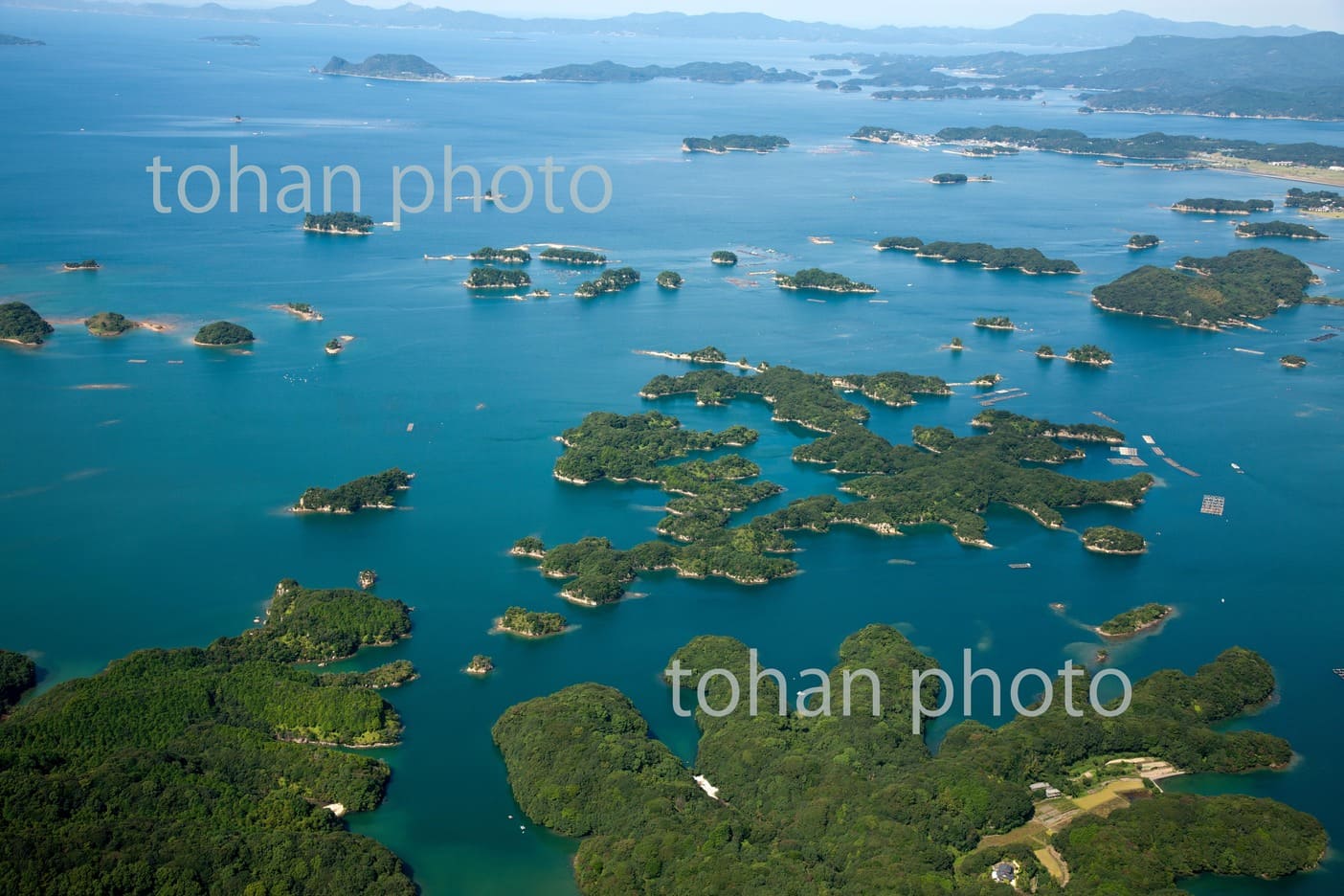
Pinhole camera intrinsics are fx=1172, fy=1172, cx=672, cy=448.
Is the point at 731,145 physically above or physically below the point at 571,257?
above

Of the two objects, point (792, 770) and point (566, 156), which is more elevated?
point (566, 156)

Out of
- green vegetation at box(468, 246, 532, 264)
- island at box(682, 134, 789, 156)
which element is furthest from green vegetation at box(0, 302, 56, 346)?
island at box(682, 134, 789, 156)

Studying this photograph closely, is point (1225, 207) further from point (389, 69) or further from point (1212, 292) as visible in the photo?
point (389, 69)

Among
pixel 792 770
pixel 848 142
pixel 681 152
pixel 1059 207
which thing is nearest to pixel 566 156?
pixel 681 152

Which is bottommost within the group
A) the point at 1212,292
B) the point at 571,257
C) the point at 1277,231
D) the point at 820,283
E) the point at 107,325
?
the point at 107,325

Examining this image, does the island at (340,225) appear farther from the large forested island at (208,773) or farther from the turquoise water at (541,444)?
the large forested island at (208,773)

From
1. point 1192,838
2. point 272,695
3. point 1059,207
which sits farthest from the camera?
point 1059,207

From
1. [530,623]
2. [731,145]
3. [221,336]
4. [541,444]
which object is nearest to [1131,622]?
[530,623]

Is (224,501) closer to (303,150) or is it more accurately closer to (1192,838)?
(1192,838)
